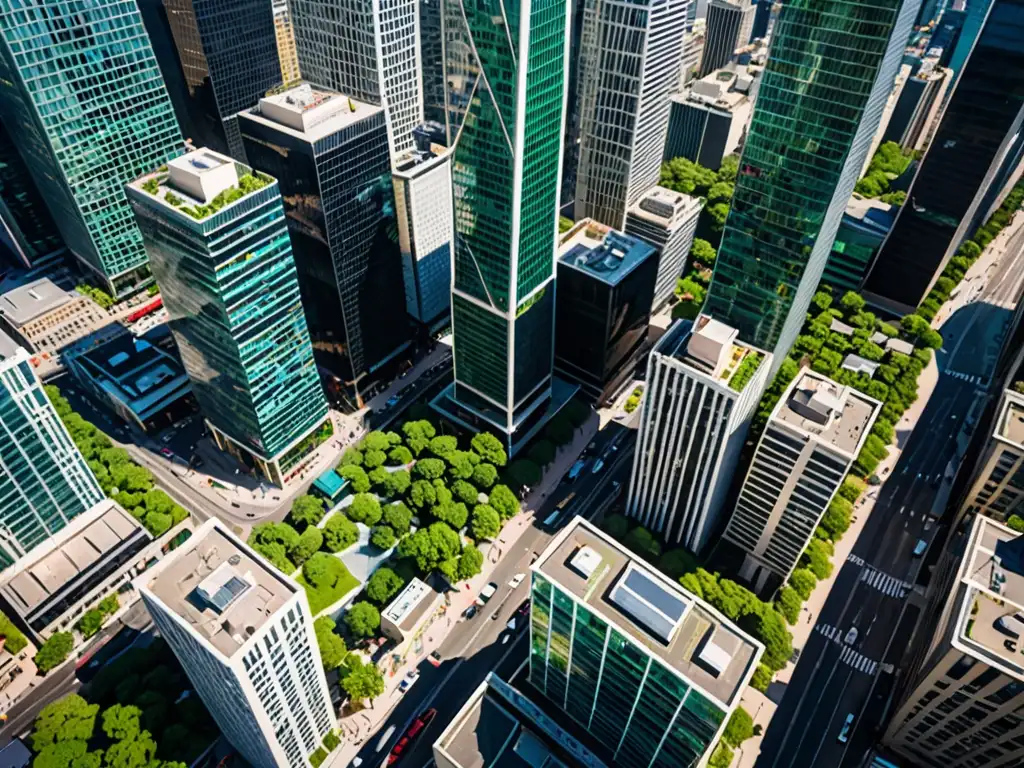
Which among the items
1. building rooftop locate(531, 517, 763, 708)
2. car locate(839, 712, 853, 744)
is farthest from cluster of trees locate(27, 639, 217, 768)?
car locate(839, 712, 853, 744)

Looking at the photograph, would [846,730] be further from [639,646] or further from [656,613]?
[639,646]

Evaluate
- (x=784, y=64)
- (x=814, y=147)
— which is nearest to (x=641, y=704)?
(x=814, y=147)

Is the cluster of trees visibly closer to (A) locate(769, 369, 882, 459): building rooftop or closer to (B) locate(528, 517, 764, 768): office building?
(B) locate(528, 517, 764, 768): office building

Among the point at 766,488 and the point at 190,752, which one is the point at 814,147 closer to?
the point at 766,488

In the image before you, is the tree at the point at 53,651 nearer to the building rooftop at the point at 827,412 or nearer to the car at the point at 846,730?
the building rooftop at the point at 827,412

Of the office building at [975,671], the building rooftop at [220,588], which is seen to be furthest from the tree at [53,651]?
the office building at [975,671]

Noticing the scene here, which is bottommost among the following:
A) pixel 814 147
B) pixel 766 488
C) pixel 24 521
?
pixel 24 521
